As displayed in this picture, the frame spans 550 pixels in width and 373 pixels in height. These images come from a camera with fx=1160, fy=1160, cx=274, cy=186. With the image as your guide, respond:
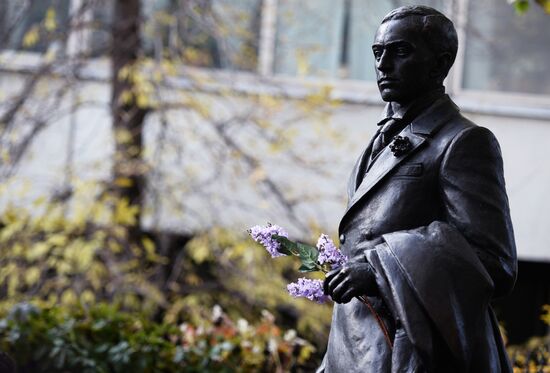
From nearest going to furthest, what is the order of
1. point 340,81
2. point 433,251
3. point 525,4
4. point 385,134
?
point 433,251 < point 385,134 < point 525,4 < point 340,81

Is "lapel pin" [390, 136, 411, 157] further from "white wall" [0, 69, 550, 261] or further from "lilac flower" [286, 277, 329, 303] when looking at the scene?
"white wall" [0, 69, 550, 261]

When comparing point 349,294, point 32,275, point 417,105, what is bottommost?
point 32,275

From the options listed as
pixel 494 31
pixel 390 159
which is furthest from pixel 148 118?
pixel 390 159

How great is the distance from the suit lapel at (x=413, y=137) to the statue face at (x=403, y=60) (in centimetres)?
8

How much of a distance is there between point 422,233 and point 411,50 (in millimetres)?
575

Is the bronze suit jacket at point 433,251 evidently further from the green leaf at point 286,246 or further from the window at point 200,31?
the window at point 200,31

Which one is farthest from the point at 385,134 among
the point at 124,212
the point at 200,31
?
the point at 200,31

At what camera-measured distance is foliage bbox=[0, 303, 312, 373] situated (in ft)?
22.3

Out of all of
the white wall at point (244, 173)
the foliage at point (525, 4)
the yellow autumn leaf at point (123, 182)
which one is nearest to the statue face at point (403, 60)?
the foliage at point (525, 4)

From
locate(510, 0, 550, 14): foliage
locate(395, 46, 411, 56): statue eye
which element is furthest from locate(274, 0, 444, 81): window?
locate(395, 46, 411, 56): statue eye

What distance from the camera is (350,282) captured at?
3344mm

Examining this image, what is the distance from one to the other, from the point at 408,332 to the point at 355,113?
9.28 metres

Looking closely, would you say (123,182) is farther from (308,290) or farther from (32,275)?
(308,290)

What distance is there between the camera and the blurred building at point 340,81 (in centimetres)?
1187
